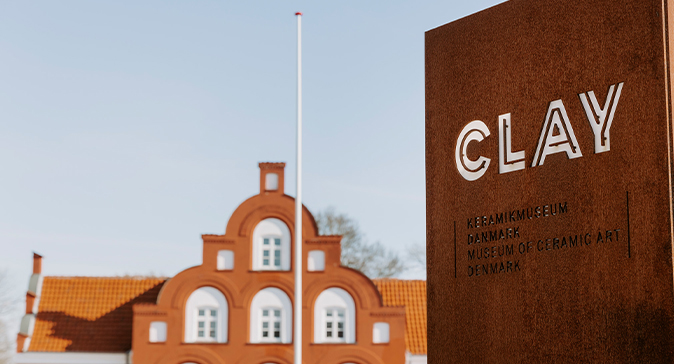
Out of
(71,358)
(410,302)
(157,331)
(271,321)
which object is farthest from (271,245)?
(71,358)

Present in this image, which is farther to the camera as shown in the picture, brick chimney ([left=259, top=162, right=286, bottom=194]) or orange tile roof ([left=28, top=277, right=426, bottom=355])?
brick chimney ([left=259, top=162, right=286, bottom=194])

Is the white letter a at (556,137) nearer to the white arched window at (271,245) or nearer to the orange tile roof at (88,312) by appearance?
the white arched window at (271,245)

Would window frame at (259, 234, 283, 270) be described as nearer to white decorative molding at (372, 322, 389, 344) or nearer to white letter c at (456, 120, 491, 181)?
white decorative molding at (372, 322, 389, 344)

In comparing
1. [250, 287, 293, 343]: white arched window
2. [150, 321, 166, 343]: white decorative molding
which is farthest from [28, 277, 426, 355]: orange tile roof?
[250, 287, 293, 343]: white arched window

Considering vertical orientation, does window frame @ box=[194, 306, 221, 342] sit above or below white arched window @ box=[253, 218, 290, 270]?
below

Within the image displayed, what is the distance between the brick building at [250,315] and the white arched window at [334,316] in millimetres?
25

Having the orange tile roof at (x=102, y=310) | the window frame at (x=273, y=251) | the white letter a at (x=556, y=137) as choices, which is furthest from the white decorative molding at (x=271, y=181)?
the white letter a at (x=556, y=137)

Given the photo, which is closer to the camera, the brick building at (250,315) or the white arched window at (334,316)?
the brick building at (250,315)

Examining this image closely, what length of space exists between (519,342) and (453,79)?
A: 4.76 ft

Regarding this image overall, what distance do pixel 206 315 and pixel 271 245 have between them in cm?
238

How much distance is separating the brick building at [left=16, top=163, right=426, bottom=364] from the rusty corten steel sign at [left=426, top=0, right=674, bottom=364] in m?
17.0

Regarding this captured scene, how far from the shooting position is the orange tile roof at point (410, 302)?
21.8 m

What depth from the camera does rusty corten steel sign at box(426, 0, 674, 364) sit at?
3.60m

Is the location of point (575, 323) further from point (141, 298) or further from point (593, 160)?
point (141, 298)
